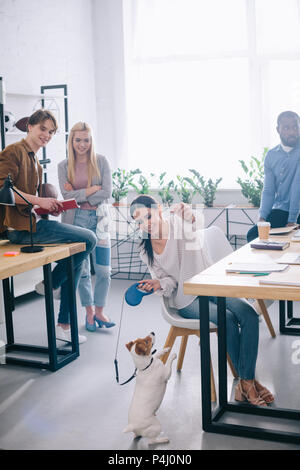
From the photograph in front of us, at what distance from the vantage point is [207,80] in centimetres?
600

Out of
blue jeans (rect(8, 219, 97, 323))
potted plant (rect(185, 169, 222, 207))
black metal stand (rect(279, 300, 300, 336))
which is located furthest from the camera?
potted plant (rect(185, 169, 222, 207))

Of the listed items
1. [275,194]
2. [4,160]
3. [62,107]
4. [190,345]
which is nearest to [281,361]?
[190,345]

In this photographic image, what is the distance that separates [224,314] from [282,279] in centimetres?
47

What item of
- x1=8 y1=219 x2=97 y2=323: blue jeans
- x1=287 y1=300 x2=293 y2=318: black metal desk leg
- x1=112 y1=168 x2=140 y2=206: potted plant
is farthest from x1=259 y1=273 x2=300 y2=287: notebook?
x1=112 y1=168 x2=140 y2=206: potted plant

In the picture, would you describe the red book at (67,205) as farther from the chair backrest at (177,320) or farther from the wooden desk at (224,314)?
the wooden desk at (224,314)

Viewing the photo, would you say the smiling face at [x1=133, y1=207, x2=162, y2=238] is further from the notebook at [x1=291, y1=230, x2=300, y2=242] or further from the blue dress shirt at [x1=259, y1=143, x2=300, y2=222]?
the blue dress shirt at [x1=259, y1=143, x2=300, y2=222]

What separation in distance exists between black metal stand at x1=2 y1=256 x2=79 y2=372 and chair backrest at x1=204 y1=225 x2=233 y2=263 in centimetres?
85

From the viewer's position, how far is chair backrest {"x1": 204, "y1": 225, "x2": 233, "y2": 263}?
127 inches

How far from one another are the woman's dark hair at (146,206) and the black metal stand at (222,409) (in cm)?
48

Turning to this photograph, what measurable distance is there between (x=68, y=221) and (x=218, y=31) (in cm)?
296

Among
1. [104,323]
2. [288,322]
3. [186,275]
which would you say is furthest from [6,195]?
[288,322]

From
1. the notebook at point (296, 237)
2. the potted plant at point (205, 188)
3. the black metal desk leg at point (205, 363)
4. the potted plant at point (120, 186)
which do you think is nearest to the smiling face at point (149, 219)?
the black metal desk leg at point (205, 363)

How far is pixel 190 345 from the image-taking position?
3.70m
